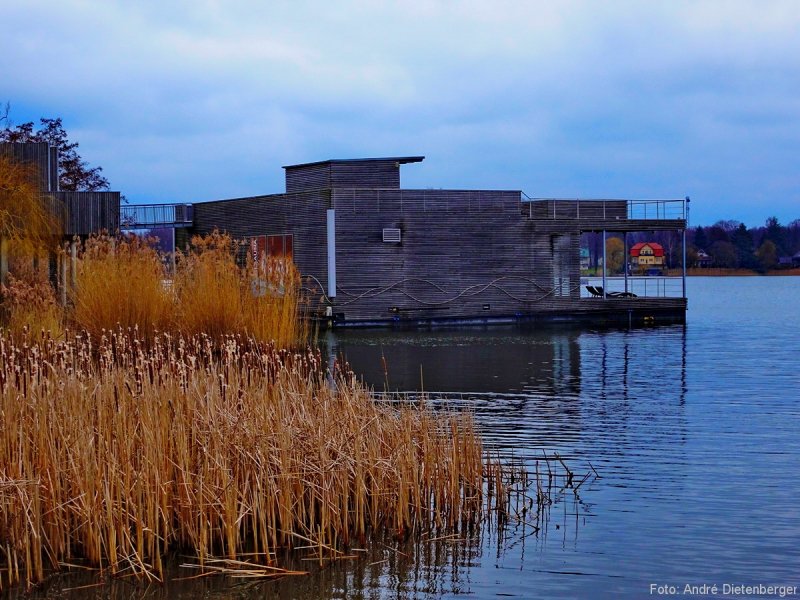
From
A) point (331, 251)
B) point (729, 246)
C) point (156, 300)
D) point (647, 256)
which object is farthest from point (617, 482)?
point (729, 246)

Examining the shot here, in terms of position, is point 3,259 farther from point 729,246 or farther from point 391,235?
point 729,246

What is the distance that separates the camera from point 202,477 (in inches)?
260

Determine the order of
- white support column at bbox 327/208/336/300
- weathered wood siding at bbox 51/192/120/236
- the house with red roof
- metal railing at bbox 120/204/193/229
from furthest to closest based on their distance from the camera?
1. the house with red roof
2. metal railing at bbox 120/204/193/229
3. white support column at bbox 327/208/336/300
4. weathered wood siding at bbox 51/192/120/236

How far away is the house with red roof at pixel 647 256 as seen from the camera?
97188 mm

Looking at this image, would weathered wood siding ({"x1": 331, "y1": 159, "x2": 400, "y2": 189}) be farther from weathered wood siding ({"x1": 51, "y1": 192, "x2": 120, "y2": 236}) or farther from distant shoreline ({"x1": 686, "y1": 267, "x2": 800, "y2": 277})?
distant shoreline ({"x1": 686, "y1": 267, "x2": 800, "y2": 277})

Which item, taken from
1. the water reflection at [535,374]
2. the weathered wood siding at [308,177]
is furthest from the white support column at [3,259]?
the weathered wood siding at [308,177]

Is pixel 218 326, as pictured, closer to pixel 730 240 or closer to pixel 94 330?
pixel 94 330

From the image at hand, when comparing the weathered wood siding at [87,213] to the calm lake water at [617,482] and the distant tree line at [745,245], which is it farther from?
the distant tree line at [745,245]

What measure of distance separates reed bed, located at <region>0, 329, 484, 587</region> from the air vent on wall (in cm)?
2249

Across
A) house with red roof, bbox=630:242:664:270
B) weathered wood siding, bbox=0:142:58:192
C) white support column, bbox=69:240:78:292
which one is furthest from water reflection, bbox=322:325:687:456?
house with red roof, bbox=630:242:664:270

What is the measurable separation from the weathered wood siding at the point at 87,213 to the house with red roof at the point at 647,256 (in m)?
76.8

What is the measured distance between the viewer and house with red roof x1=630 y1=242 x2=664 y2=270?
3826 inches

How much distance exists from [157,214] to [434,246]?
1020 centimetres

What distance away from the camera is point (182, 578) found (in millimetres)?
6391
